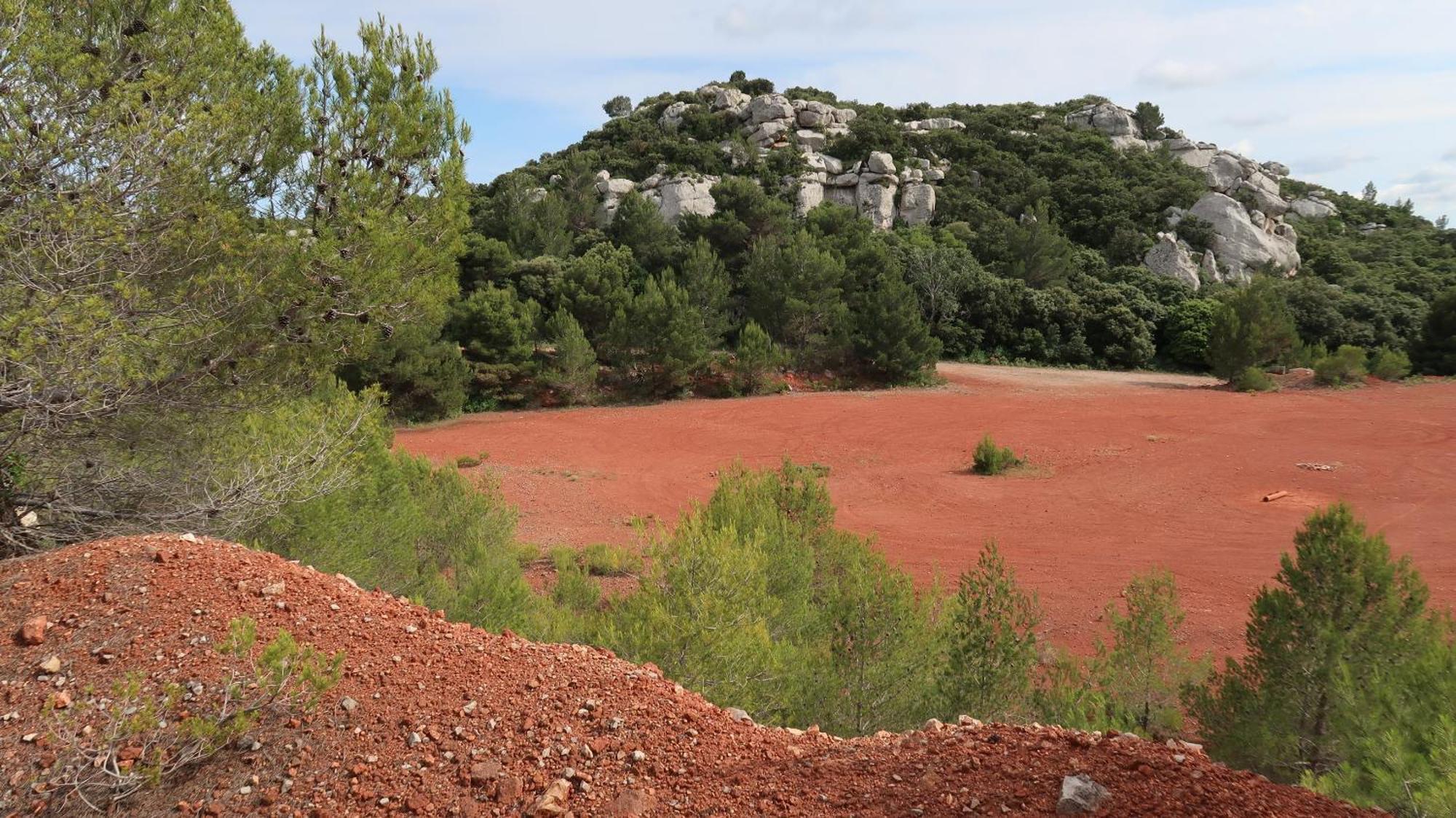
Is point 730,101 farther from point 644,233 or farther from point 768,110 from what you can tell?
point 644,233

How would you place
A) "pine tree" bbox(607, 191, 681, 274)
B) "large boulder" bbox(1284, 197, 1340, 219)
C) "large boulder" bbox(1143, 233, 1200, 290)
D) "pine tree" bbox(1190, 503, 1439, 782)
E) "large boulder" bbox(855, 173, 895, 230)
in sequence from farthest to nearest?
"large boulder" bbox(1284, 197, 1340, 219) → "large boulder" bbox(855, 173, 895, 230) → "large boulder" bbox(1143, 233, 1200, 290) → "pine tree" bbox(607, 191, 681, 274) → "pine tree" bbox(1190, 503, 1439, 782)

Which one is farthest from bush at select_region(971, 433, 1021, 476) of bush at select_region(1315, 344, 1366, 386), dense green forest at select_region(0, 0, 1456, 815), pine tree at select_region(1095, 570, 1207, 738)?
bush at select_region(1315, 344, 1366, 386)

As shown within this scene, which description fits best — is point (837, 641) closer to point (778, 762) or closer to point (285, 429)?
point (778, 762)

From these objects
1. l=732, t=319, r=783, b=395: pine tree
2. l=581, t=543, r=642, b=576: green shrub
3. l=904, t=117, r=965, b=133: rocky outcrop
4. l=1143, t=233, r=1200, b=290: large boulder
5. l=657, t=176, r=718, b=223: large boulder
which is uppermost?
l=904, t=117, r=965, b=133: rocky outcrop

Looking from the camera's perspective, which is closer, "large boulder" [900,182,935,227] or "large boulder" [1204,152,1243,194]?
"large boulder" [900,182,935,227]

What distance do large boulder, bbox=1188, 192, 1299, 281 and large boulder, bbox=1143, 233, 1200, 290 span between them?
2716mm

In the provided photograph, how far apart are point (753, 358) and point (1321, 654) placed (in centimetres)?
2234

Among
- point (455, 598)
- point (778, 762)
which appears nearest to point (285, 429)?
point (455, 598)

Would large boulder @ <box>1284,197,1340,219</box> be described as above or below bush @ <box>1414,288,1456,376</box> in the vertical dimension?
above

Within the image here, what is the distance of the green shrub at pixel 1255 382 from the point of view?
83.7 feet

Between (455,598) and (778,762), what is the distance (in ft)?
13.3

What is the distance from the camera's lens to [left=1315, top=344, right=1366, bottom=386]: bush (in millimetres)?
25578

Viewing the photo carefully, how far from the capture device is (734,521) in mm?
6992

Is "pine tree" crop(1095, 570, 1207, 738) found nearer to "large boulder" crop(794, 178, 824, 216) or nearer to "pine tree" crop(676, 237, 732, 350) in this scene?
"pine tree" crop(676, 237, 732, 350)
